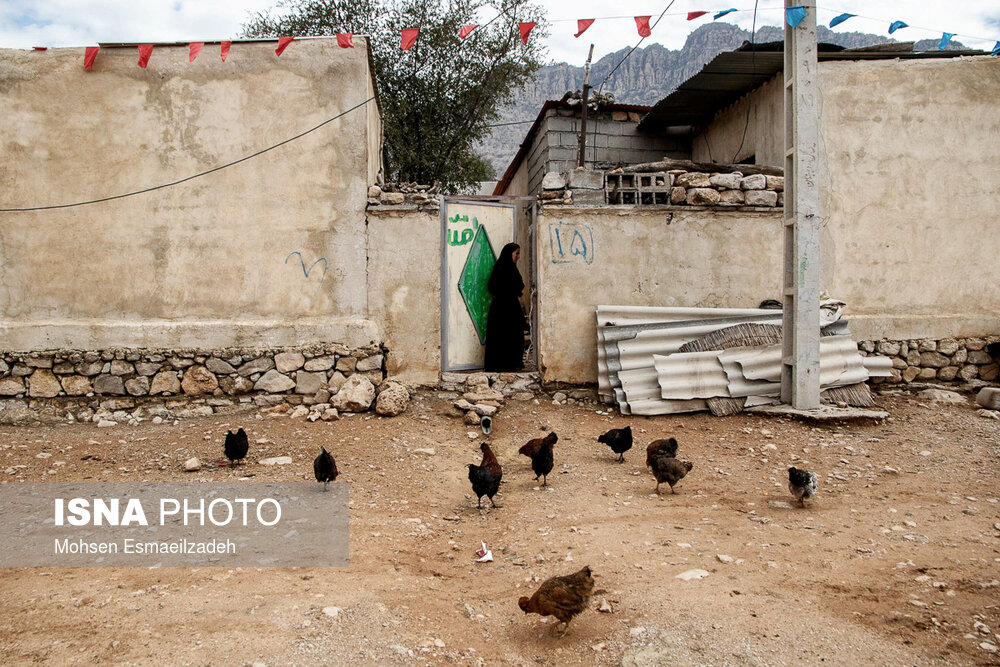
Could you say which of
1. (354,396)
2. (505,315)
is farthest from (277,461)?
(505,315)

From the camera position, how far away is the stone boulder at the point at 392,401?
7.62 m

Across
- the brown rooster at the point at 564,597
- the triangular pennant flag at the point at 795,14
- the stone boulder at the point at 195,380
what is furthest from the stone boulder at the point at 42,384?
the triangular pennant flag at the point at 795,14

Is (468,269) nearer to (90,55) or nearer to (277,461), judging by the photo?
(277,461)

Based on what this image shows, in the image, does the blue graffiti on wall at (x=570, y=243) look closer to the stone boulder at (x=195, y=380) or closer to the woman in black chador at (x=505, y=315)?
the woman in black chador at (x=505, y=315)

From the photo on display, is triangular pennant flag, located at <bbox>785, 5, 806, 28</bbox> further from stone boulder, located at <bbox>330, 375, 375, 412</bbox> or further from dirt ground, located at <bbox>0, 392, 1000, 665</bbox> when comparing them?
stone boulder, located at <bbox>330, 375, 375, 412</bbox>

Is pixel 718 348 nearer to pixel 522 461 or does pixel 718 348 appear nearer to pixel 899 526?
pixel 522 461

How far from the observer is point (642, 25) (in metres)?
7.32

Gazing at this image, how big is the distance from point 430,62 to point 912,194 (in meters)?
10.6

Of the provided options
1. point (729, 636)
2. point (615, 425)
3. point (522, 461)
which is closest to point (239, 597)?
point (729, 636)

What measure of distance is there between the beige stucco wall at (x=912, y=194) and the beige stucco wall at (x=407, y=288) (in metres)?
4.98

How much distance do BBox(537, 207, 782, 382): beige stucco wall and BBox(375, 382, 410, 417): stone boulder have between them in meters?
1.72

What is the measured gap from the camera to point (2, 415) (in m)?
7.61

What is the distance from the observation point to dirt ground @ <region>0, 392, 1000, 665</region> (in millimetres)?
3002

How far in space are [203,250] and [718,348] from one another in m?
6.04
